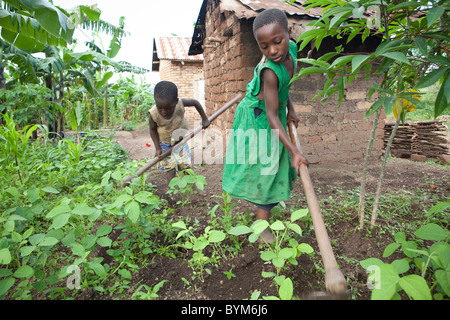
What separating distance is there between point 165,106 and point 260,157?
3.95 feet

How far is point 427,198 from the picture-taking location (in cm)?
258

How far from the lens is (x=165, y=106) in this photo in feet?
8.31

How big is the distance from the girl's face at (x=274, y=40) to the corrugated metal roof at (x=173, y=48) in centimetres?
1072

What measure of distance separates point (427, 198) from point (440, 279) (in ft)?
6.53

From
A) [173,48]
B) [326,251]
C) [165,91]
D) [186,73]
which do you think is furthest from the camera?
[173,48]

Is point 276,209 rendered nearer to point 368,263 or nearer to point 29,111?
point 368,263

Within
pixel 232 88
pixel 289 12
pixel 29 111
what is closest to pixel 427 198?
pixel 289 12

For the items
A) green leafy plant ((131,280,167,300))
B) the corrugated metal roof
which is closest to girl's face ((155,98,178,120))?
green leafy plant ((131,280,167,300))

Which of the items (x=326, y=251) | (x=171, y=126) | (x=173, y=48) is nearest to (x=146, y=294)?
(x=326, y=251)

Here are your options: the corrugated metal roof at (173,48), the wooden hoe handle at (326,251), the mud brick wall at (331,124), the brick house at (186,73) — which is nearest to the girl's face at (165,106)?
the wooden hoe handle at (326,251)

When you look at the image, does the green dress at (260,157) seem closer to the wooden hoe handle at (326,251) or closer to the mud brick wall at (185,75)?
the wooden hoe handle at (326,251)

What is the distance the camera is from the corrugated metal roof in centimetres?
1166

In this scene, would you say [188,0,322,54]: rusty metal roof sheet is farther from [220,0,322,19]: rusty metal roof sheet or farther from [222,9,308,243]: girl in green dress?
[222,9,308,243]: girl in green dress

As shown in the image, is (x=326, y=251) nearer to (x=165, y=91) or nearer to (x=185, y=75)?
(x=165, y=91)
